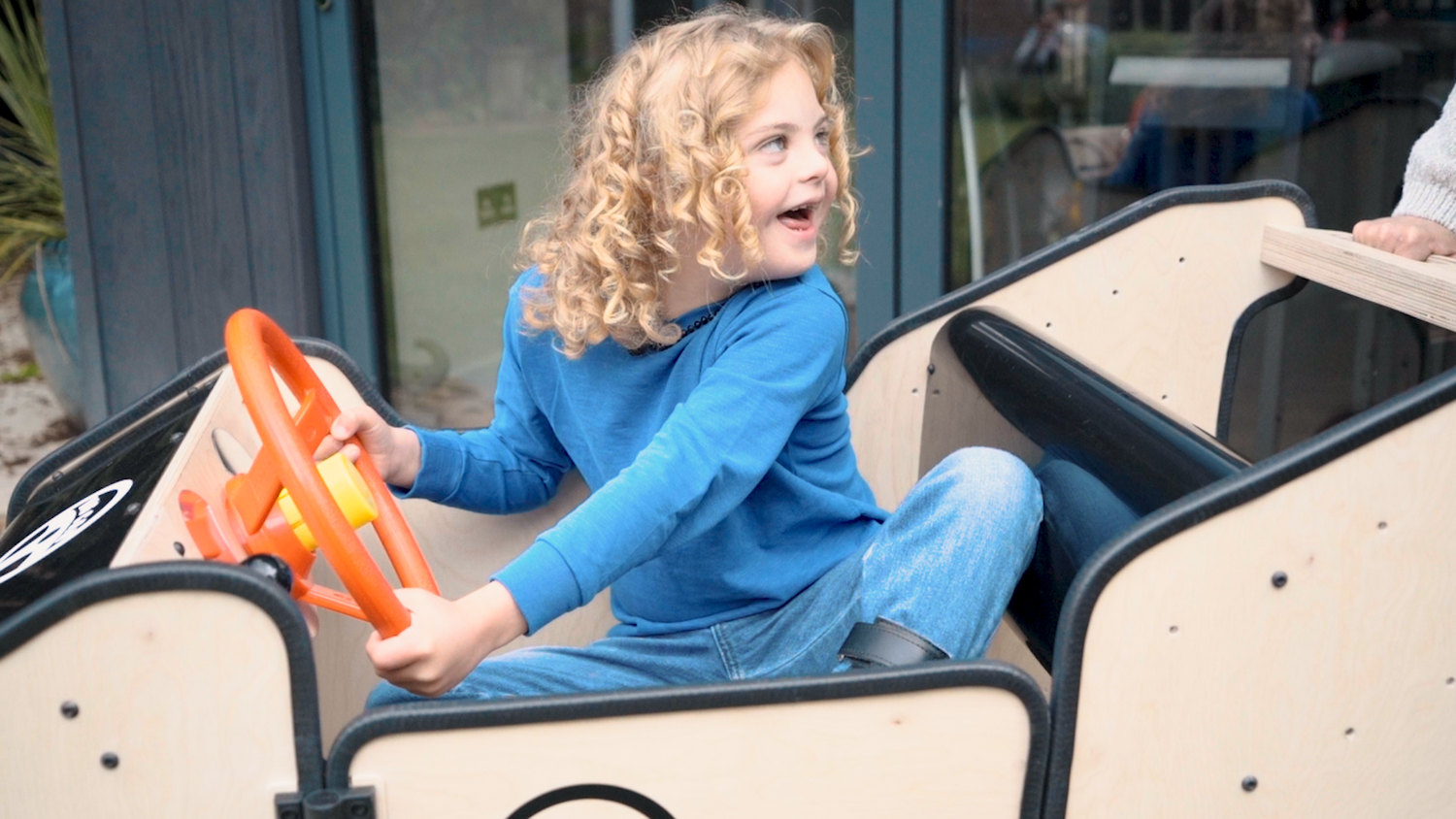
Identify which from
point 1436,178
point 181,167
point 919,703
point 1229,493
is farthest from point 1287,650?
point 181,167

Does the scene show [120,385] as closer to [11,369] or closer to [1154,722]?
[11,369]

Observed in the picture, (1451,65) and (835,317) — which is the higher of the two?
(1451,65)

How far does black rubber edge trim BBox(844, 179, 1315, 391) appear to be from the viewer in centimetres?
170

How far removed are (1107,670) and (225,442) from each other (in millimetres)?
907

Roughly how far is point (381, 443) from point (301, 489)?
0.44 m

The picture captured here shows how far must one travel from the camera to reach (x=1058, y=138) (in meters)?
2.91

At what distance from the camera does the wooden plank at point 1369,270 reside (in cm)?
126

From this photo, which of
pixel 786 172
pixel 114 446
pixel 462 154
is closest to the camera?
pixel 786 172

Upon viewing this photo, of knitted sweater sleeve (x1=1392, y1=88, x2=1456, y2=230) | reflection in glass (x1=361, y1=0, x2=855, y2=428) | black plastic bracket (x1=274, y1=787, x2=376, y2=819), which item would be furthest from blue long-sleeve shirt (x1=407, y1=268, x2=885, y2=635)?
reflection in glass (x1=361, y1=0, x2=855, y2=428)

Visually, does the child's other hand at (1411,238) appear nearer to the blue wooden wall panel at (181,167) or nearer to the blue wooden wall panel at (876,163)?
the blue wooden wall panel at (876,163)

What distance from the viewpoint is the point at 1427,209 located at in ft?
4.87

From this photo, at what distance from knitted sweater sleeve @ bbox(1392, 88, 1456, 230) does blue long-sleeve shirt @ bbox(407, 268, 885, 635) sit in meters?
0.71

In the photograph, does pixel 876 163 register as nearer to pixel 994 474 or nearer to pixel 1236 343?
pixel 1236 343

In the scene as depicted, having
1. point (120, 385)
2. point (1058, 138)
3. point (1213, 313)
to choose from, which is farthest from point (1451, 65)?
point (120, 385)
